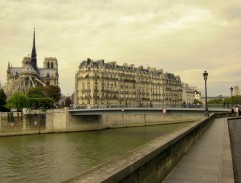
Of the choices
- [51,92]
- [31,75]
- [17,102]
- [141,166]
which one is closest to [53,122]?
[17,102]

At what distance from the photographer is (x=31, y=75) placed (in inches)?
4673

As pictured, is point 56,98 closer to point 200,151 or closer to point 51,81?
point 51,81

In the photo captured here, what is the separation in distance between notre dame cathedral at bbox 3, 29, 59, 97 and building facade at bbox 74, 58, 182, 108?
26293 millimetres

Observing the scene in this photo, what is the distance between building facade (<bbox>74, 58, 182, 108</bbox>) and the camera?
93500 mm

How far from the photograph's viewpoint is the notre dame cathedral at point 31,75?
11488 centimetres

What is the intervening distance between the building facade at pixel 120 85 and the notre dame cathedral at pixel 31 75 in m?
26.3

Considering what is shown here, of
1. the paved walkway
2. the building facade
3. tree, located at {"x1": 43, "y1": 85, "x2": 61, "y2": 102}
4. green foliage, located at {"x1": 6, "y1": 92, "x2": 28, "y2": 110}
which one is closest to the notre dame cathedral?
tree, located at {"x1": 43, "y1": 85, "x2": 61, "y2": 102}

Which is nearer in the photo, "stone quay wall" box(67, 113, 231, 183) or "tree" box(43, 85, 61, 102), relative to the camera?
"stone quay wall" box(67, 113, 231, 183)

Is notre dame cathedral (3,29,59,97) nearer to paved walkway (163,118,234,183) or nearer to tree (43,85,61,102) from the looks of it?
tree (43,85,61,102)

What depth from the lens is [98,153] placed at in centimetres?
2941

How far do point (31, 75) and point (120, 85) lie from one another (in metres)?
38.9

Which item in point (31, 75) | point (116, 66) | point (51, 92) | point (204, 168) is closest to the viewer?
point (204, 168)

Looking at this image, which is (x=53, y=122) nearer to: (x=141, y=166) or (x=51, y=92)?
(x=51, y=92)

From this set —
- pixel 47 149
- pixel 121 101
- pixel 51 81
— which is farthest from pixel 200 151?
pixel 51 81
